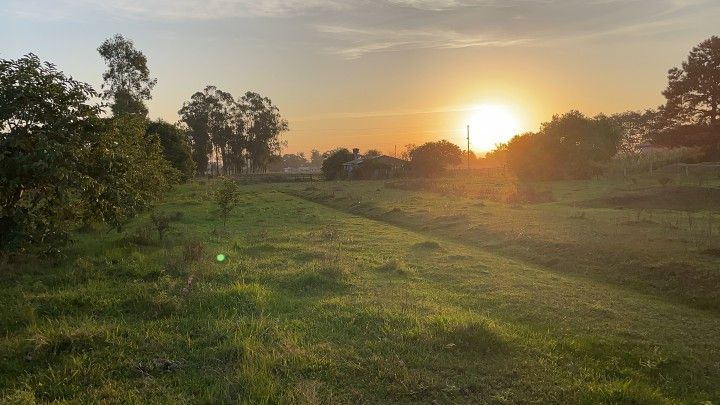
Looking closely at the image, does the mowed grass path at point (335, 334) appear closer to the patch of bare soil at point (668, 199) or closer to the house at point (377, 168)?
the patch of bare soil at point (668, 199)

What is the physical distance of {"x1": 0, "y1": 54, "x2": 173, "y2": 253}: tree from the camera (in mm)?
9531

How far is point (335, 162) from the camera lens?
8306 centimetres

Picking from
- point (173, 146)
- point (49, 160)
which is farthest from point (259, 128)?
point (49, 160)

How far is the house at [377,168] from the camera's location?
250 ft

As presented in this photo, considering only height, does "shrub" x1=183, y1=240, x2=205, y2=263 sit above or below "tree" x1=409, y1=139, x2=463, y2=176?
below

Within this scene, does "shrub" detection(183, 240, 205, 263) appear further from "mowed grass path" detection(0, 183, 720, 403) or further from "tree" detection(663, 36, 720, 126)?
"tree" detection(663, 36, 720, 126)

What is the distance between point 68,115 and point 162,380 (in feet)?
24.3

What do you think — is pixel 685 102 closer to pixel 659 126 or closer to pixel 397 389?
pixel 659 126

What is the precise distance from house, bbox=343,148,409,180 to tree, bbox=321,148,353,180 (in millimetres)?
4511

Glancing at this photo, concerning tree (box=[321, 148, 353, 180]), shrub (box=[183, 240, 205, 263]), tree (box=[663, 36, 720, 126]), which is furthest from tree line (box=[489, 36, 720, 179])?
shrub (box=[183, 240, 205, 263])

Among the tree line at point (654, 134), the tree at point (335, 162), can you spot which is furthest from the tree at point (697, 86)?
the tree at point (335, 162)

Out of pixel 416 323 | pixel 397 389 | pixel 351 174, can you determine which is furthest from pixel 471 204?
pixel 351 174

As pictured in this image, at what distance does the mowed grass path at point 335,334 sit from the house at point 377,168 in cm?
6173

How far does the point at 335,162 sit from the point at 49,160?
74.1 m
